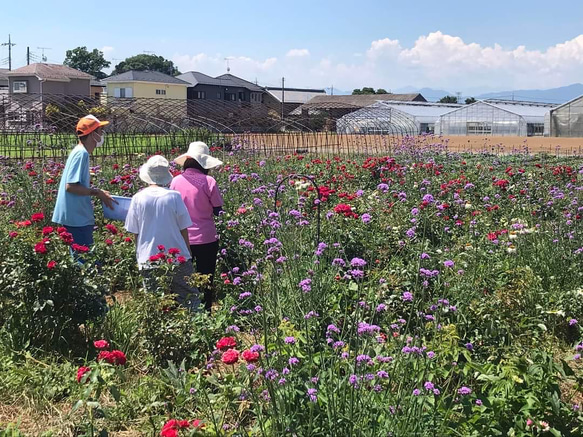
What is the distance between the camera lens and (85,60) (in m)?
99.4

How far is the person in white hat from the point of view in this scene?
13.4 ft

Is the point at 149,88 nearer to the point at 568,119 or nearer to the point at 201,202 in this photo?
the point at 568,119

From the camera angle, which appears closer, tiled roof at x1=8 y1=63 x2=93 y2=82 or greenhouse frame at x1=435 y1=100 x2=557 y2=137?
greenhouse frame at x1=435 y1=100 x2=557 y2=137

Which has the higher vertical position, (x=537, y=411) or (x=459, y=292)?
(x=459, y=292)

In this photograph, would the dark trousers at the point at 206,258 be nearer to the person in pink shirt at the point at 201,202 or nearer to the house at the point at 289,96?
the person in pink shirt at the point at 201,202

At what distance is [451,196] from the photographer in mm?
7234

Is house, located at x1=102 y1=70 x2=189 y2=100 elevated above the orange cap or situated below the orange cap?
above

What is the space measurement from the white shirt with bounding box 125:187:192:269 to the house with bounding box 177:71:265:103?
6049cm

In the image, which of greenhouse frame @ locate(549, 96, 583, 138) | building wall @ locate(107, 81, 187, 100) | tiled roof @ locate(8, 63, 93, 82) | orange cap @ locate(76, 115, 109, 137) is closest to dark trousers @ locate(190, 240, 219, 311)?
orange cap @ locate(76, 115, 109, 137)

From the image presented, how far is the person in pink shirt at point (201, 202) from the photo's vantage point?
459 cm

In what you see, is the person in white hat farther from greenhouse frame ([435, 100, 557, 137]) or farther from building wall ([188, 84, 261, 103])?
building wall ([188, 84, 261, 103])

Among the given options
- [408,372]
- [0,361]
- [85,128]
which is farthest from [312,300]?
[85,128]

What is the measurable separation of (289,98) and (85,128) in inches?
2972

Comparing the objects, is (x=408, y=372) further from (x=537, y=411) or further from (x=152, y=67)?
(x=152, y=67)
